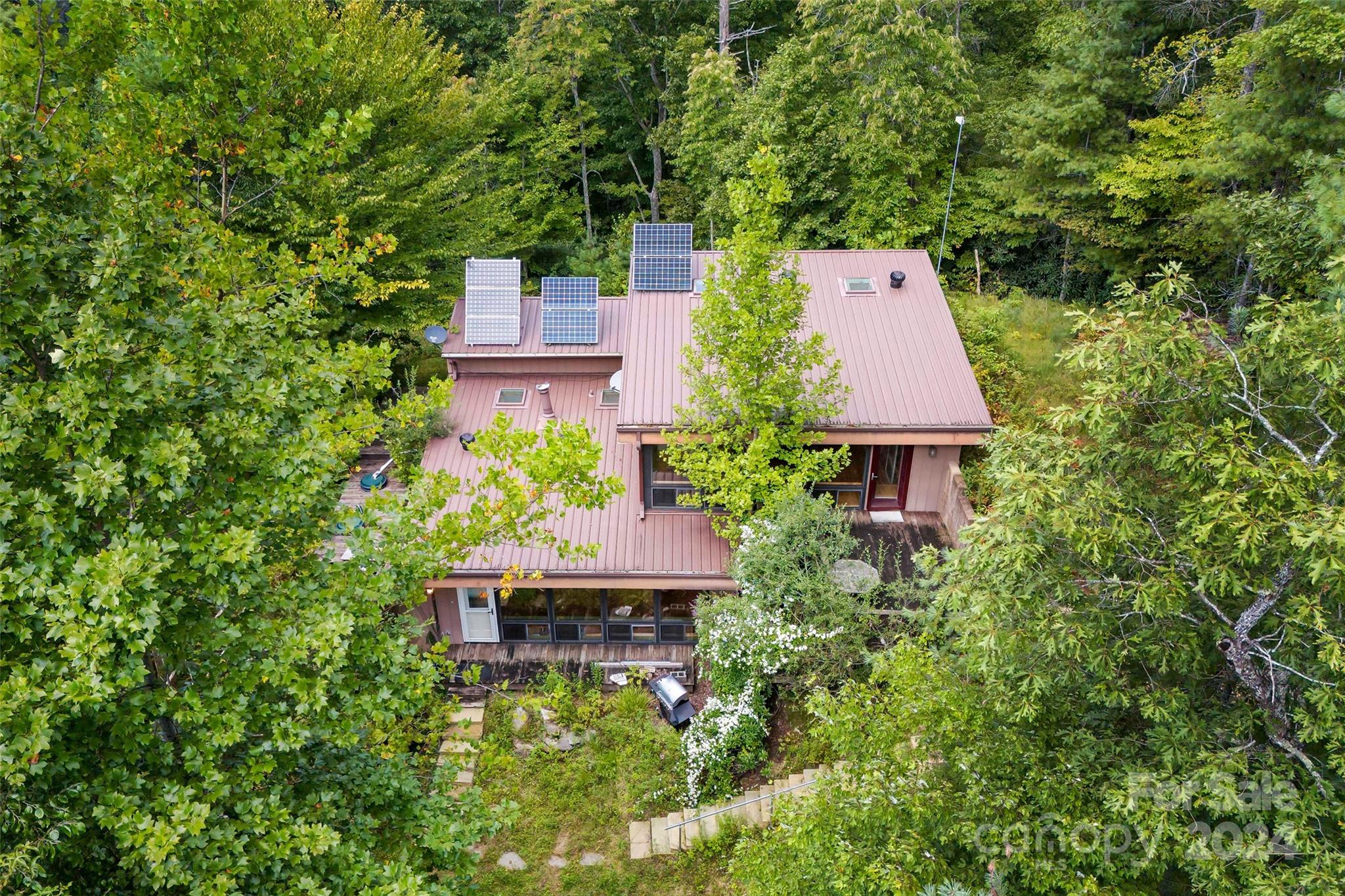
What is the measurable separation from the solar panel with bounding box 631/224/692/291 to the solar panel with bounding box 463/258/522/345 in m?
2.89

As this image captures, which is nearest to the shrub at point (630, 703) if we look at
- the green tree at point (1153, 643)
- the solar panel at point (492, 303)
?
the green tree at point (1153, 643)

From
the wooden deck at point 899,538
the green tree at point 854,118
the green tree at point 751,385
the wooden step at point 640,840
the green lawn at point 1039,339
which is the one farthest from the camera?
the green tree at point 854,118

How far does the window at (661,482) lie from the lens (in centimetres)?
1623

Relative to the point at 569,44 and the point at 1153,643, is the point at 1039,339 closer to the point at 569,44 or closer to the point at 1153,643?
the point at 1153,643

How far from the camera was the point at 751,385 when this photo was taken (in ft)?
47.5

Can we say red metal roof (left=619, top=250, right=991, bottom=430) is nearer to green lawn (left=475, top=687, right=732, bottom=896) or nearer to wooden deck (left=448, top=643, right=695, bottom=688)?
wooden deck (left=448, top=643, right=695, bottom=688)

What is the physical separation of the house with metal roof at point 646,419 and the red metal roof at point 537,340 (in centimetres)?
5

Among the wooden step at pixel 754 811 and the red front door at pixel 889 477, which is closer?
the wooden step at pixel 754 811

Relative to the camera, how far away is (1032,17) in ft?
85.3

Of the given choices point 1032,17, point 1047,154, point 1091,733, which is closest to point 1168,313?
point 1091,733

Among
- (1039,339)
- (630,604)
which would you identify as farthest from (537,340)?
(1039,339)

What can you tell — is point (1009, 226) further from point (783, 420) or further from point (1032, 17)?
point (783, 420)

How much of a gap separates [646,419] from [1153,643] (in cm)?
970

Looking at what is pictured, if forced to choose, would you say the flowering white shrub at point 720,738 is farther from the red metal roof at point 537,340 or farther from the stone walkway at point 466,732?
the red metal roof at point 537,340
